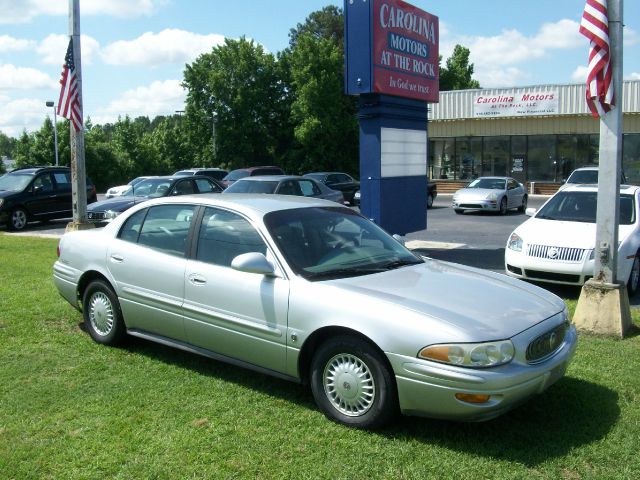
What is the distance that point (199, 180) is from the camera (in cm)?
1692

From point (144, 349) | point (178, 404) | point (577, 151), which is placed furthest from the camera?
point (577, 151)

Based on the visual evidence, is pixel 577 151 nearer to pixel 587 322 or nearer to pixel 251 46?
pixel 251 46

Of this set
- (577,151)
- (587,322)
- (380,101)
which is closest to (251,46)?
(577,151)

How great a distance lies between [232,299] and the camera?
191 inches

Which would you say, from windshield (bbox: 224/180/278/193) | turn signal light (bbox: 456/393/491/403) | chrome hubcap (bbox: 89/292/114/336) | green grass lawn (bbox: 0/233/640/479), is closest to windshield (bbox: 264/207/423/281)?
Answer: green grass lawn (bbox: 0/233/640/479)

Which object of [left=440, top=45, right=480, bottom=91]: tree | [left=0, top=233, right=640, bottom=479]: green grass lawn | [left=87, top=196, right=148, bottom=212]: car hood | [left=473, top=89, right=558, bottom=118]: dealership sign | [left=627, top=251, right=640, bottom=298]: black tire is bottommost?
[left=0, top=233, right=640, bottom=479]: green grass lawn

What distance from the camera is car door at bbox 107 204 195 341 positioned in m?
5.31

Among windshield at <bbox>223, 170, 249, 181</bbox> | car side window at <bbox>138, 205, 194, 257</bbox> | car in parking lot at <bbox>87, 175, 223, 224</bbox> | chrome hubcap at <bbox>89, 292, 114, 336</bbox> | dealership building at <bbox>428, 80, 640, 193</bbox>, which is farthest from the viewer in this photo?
dealership building at <bbox>428, 80, 640, 193</bbox>

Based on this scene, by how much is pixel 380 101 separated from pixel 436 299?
705 centimetres

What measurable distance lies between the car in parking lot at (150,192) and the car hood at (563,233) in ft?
30.4

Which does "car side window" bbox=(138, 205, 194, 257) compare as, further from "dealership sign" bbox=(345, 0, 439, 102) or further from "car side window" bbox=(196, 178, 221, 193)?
"car side window" bbox=(196, 178, 221, 193)

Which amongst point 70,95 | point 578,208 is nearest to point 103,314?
point 578,208

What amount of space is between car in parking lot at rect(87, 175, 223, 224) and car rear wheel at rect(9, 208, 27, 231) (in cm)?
348

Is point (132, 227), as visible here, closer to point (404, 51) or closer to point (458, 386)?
point (458, 386)
